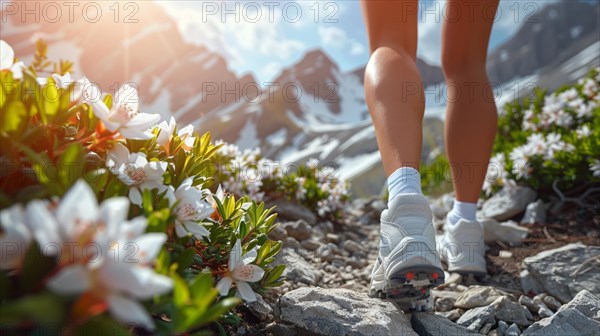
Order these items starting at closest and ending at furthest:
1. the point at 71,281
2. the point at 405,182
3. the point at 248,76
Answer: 1. the point at 71,281
2. the point at 405,182
3. the point at 248,76

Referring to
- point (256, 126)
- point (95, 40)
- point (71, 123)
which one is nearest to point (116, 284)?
point (71, 123)

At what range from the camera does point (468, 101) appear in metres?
2.60

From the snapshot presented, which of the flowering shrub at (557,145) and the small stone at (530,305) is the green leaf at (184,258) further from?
the flowering shrub at (557,145)

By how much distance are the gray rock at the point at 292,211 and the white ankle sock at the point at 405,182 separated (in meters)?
2.19

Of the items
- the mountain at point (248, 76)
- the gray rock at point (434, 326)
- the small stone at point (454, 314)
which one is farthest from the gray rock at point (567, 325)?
the mountain at point (248, 76)

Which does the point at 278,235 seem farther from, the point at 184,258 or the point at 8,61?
the point at 8,61

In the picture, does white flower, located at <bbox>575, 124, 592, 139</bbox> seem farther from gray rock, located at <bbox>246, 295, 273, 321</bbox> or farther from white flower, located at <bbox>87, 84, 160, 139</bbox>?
white flower, located at <bbox>87, 84, 160, 139</bbox>

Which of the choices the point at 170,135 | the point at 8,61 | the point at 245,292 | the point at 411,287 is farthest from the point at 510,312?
the point at 8,61

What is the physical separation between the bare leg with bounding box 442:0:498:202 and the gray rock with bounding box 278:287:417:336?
1.15m

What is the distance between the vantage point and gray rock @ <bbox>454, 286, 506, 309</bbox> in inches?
82.1

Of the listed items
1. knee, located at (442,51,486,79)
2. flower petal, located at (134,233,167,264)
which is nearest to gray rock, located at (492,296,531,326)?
knee, located at (442,51,486,79)

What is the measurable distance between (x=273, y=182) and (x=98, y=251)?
3413 mm

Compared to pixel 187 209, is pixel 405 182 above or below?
below

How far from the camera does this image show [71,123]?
4.23 feet
